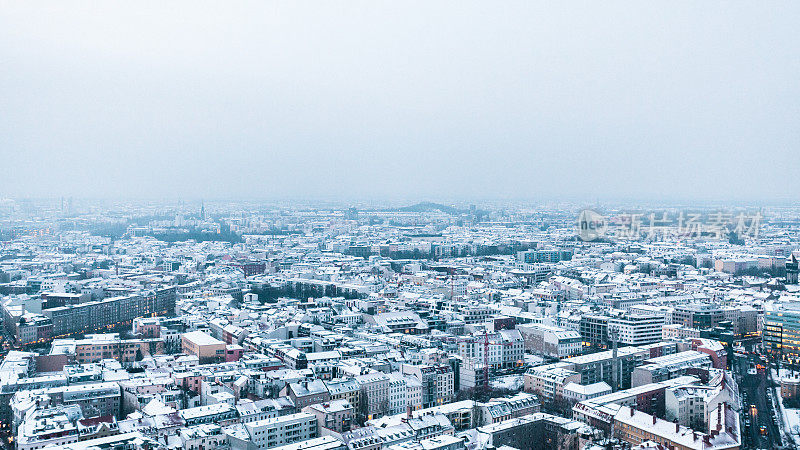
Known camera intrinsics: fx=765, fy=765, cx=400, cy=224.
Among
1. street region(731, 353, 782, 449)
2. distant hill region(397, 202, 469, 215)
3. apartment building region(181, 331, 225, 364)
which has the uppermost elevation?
distant hill region(397, 202, 469, 215)

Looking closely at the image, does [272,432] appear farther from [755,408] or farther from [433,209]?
[433,209]

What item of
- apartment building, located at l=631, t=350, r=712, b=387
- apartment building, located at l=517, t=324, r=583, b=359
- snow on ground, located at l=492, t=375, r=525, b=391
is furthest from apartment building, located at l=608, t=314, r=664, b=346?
snow on ground, located at l=492, t=375, r=525, b=391

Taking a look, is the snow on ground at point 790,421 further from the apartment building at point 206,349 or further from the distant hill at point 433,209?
the distant hill at point 433,209

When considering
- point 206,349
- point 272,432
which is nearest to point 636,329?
point 206,349

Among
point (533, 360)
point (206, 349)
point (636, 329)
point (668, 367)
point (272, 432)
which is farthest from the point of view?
point (636, 329)

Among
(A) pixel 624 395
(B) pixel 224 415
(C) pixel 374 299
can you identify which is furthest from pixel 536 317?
(B) pixel 224 415

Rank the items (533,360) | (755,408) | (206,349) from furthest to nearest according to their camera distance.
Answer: (533,360) < (206,349) < (755,408)

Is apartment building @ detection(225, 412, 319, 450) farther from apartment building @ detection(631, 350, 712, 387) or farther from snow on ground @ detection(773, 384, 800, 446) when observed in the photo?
snow on ground @ detection(773, 384, 800, 446)

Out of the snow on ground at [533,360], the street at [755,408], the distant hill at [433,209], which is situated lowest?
the snow on ground at [533,360]

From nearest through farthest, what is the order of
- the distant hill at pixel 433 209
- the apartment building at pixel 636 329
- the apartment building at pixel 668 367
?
1. the apartment building at pixel 668 367
2. the apartment building at pixel 636 329
3. the distant hill at pixel 433 209

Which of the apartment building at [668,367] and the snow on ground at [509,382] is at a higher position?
the apartment building at [668,367]

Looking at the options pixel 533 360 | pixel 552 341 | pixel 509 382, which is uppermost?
pixel 552 341

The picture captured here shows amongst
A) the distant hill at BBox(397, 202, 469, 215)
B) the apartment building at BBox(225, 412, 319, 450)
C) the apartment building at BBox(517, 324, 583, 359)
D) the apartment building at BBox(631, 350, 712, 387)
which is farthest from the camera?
the distant hill at BBox(397, 202, 469, 215)

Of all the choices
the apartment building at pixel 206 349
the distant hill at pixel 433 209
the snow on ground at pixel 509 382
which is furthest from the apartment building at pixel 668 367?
the distant hill at pixel 433 209
